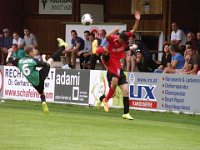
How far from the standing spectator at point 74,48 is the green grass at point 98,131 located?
20.7ft

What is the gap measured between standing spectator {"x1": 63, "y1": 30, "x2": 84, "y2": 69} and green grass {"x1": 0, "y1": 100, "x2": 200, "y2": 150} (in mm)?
6295

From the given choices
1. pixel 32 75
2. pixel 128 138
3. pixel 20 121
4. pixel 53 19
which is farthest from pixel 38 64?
pixel 53 19

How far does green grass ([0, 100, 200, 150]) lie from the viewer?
14289 mm

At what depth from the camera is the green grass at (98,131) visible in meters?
14.3

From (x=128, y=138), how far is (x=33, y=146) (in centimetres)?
252

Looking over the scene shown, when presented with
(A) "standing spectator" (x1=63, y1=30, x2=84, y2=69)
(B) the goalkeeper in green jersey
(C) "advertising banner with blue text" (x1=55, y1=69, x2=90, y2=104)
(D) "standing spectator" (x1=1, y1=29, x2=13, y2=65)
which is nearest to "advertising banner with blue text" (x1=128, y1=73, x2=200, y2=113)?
(C) "advertising banner with blue text" (x1=55, y1=69, x2=90, y2=104)

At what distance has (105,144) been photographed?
1442 centimetres

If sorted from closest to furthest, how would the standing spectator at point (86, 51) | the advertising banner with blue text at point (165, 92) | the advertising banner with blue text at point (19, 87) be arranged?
the advertising banner with blue text at point (165, 92) < the advertising banner with blue text at point (19, 87) < the standing spectator at point (86, 51)

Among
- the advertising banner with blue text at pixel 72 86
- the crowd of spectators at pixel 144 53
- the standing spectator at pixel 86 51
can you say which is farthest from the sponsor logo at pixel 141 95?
the standing spectator at pixel 86 51

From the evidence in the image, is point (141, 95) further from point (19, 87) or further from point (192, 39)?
point (19, 87)

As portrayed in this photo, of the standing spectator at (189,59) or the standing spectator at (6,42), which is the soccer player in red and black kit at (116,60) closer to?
the standing spectator at (189,59)

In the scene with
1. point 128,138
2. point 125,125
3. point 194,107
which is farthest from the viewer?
point 194,107

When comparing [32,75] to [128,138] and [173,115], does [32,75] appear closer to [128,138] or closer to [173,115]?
[173,115]

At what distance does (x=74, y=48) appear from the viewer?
1174 inches
